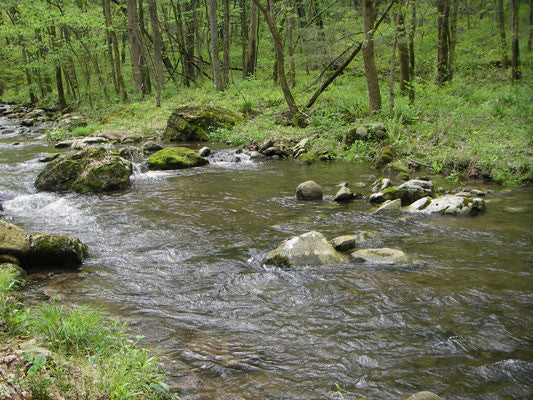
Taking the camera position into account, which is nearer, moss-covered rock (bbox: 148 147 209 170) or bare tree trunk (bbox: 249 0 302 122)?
moss-covered rock (bbox: 148 147 209 170)

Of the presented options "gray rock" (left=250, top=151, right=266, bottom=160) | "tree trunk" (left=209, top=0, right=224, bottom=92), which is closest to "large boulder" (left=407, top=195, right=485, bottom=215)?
"gray rock" (left=250, top=151, right=266, bottom=160)

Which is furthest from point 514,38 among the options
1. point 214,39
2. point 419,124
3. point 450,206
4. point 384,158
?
point 214,39

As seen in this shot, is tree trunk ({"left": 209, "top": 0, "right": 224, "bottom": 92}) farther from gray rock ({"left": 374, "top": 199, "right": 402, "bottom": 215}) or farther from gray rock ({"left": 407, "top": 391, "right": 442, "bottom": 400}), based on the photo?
gray rock ({"left": 407, "top": 391, "right": 442, "bottom": 400})

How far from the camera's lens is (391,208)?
25.8 feet

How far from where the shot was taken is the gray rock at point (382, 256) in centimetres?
551

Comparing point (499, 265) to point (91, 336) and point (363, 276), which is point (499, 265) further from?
point (91, 336)

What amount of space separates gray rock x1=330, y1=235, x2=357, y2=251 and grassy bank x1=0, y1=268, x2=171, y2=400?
3508 mm

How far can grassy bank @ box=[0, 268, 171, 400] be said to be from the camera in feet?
8.01

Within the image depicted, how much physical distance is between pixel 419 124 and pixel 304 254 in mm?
9450

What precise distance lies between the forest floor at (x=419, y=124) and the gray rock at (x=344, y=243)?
5.41 meters

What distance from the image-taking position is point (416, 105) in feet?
48.1

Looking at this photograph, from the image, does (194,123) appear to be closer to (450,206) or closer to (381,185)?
(381,185)

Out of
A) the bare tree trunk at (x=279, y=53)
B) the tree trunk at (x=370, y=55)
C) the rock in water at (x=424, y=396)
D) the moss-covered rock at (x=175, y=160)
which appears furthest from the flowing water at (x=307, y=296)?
the bare tree trunk at (x=279, y=53)

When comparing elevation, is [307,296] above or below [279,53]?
below
